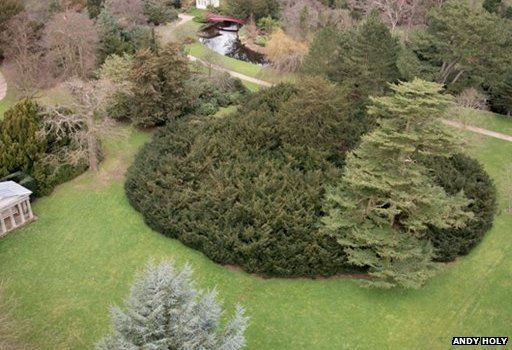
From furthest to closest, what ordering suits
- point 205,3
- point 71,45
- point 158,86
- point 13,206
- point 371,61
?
point 205,3
point 71,45
point 371,61
point 158,86
point 13,206

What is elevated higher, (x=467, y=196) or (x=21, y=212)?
(x=467, y=196)

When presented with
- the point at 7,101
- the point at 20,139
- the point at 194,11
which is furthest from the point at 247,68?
the point at 20,139

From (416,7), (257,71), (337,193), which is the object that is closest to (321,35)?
(257,71)

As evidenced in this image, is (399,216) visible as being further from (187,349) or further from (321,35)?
(321,35)

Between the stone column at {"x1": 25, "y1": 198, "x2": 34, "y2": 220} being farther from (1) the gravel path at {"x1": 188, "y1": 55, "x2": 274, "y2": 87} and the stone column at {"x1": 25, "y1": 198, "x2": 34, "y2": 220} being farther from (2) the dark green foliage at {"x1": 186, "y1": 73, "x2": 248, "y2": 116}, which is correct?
(1) the gravel path at {"x1": 188, "y1": 55, "x2": 274, "y2": 87}

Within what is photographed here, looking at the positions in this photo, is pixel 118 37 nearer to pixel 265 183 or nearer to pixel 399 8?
pixel 265 183

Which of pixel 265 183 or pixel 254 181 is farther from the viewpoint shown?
pixel 254 181
